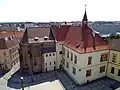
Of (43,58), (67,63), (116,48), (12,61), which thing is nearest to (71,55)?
(67,63)

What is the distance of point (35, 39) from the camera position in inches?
1601

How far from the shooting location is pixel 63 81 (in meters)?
36.7

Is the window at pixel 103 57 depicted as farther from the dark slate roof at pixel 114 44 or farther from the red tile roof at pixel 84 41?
the dark slate roof at pixel 114 44

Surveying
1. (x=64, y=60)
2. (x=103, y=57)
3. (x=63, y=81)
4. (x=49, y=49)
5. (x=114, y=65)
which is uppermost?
(x=49, y=49)

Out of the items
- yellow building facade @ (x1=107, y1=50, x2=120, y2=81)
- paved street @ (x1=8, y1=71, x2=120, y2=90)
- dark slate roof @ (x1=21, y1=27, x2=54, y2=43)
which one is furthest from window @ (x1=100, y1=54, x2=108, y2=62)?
dark slate roof @ (x1=21, y1=27, x2=54, y2=43)

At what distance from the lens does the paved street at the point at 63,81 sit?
33281mm

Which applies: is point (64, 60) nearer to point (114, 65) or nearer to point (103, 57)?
point (103, 57)

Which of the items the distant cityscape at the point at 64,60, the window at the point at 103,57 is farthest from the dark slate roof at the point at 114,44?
the window at the point at 103,57

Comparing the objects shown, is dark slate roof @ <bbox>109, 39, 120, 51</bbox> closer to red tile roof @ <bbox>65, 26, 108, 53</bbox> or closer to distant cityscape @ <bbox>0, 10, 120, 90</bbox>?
distant cityscape @ <bbox>0, 10, 120, 90</bbox>

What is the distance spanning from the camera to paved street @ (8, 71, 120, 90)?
109ft

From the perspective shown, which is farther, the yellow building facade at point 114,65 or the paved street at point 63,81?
the yellow building facade at point 114,65

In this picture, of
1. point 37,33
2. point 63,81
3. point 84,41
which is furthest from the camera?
point 37,33

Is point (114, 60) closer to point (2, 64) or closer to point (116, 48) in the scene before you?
point (116, 48)

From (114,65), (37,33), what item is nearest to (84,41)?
(114,65)
